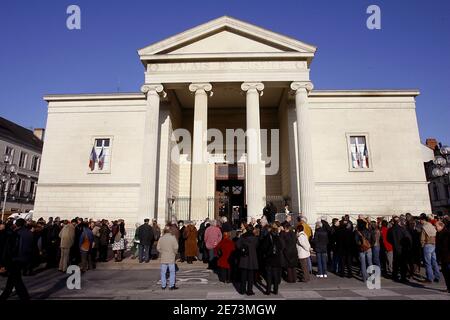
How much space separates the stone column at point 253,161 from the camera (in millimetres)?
16719

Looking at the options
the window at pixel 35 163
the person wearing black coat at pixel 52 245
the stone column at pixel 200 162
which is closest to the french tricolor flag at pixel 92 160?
the stone column at pixel 200 162

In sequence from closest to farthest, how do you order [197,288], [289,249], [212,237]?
[197,288]
[289,249]
[212,237]

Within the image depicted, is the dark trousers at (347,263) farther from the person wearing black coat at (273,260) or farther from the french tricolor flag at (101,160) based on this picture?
the french tricolor flag at (101,160)

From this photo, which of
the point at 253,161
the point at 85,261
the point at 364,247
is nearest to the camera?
the point at 364,247

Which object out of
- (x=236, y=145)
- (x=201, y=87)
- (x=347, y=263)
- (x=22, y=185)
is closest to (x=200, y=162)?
(x=201, y=87)

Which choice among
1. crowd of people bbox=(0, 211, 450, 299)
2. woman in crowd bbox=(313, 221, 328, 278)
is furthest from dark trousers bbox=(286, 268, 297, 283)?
woman in crowd bbox=(313, 221, 328, 278)

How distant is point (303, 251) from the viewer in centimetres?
902

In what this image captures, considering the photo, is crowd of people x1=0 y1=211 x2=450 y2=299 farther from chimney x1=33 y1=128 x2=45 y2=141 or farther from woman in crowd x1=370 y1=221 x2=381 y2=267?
chimney x1=33 y1=128 x2=45 y2=141

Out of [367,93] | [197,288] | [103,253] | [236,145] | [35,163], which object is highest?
[367,93]

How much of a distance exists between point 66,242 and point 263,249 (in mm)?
7170

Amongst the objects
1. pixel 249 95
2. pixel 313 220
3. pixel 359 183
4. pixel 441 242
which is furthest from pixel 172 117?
pixel 441 242

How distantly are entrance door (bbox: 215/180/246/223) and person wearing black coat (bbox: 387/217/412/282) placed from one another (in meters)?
15.0

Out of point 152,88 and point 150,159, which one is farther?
point 152,88

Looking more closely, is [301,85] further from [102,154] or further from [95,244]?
[102,154]
